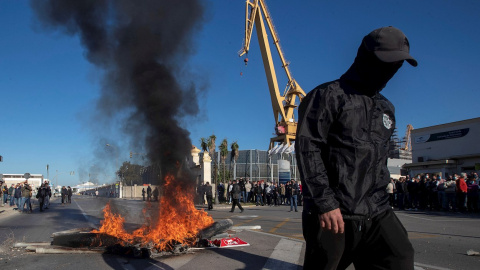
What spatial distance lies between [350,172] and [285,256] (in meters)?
3.70

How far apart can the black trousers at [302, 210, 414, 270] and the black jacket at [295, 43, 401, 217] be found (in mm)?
84

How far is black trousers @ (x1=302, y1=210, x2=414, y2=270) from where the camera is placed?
1.96 m

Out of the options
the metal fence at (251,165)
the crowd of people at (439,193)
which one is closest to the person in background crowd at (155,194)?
the crowd of people at (439,193)

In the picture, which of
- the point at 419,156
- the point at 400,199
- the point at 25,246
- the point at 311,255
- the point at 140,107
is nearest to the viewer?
the point at 311,255

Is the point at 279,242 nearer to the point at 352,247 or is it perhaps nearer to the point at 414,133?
the point at 352,247

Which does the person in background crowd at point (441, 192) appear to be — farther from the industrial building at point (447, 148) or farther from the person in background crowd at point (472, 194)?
the industrial building at point (447, 148)

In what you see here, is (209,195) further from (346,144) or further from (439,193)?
(346,144)

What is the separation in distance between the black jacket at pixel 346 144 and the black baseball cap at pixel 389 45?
0.05 metres

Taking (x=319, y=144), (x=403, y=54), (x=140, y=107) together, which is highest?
(x=140, y=107)

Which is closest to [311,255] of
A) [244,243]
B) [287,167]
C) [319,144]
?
[319,144]

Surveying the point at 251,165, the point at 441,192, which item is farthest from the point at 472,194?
the point at 251,165

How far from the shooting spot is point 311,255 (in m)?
2.00

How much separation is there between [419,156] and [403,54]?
30.3 metres

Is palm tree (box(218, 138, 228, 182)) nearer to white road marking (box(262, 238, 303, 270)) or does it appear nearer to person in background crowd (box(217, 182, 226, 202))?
person in background crowd (box(217, 182, 226, 202))
